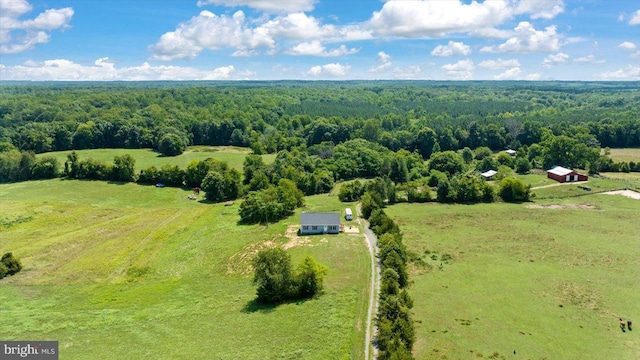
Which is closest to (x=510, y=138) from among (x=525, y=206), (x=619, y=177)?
(x=619, y=177)

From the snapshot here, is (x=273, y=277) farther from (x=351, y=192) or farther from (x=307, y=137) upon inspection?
(x=307, y=137)

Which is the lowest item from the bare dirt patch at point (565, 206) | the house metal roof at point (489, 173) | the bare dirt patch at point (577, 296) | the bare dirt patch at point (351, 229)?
the bare dirt patch at point (577, 296)

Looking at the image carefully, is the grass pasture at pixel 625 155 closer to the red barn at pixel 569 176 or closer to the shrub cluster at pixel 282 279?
the red barn at pixel 569 176

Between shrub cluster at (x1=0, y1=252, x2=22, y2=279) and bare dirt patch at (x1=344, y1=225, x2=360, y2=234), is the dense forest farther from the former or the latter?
shrub cluster at (x1=0, y1=252, x2=22, y2=279)

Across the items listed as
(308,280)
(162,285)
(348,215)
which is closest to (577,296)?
(308,280)

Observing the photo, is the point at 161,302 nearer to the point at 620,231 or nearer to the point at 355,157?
the point at 620,231

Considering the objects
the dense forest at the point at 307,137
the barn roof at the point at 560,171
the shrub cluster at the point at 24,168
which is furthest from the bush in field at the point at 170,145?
the barn roof at the point at 560,171
